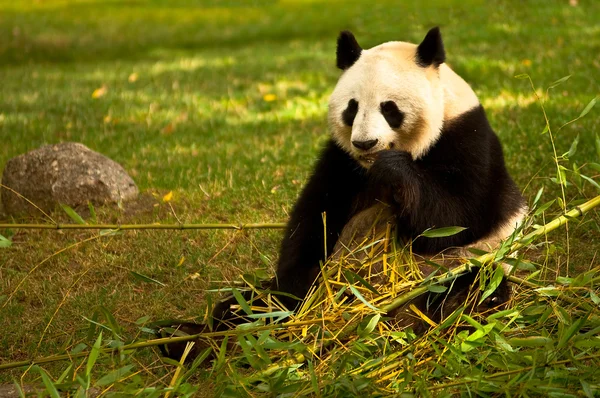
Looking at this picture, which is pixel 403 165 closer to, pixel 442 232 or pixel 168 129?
pixel 442 232

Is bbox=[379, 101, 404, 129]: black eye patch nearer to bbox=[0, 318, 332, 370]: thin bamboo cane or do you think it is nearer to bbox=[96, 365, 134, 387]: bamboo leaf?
bbox=[0, 318, 332, 370]: thin bamboo cane

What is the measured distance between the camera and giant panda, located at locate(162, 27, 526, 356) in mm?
3639

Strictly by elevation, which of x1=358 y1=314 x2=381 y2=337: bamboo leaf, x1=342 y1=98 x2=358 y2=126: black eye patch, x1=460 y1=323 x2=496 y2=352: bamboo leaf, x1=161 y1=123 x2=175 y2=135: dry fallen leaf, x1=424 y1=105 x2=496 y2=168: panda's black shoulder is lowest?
x1=161 y1=123 x2=175 y2=135: dry fallen leaf

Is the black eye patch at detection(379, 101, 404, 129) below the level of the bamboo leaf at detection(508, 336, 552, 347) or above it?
above

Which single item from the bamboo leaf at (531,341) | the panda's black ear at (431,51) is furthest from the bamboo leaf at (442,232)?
the panda's black ear at (431,51)

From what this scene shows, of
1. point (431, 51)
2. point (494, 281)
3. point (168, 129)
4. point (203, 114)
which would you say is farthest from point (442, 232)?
point (203, 114)

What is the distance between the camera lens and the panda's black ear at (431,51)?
3797 mm

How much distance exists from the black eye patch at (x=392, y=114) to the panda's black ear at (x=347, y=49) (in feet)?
1.16

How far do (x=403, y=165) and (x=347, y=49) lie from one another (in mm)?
706

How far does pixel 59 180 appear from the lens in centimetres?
569

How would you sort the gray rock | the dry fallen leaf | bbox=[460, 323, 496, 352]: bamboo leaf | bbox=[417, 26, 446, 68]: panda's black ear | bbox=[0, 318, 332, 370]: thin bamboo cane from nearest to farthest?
bbox=[0, 318, 332, 370]: thin bamboo cane → bbox=[460, 323, 496, 352]: bamboo leaf → bbox=[417, 26, 446, 68]: panda's black ear → the gray rock → the dry fallen leaf

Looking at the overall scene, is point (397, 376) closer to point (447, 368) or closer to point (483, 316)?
point (447, 368)

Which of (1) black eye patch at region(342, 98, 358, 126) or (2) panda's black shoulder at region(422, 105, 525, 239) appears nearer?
(2) panda's black shoulder at region(422, 105, 525, 239)

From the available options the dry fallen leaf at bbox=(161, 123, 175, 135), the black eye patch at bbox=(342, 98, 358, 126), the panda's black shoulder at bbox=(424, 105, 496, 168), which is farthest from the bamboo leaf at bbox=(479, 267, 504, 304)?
the dry fallen leaf at bbox=(161, 123, 175, 135)
